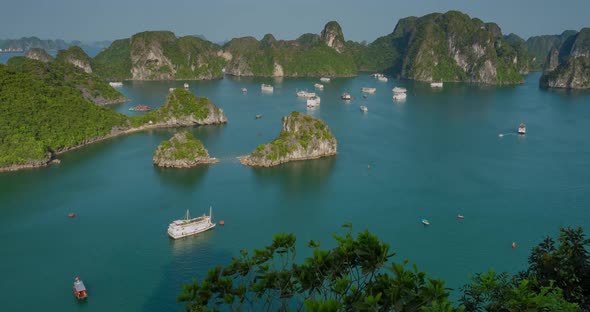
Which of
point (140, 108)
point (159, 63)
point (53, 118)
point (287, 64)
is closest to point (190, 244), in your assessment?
point (53, 118)

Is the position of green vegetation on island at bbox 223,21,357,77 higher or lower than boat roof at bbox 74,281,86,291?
higher

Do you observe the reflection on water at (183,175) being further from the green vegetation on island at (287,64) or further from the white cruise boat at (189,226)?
the green vegetation on island at (287,64)

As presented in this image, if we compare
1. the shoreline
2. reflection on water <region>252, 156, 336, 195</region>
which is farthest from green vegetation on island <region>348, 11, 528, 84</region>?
reflection on water <region>252, 156, 336, 195</region>

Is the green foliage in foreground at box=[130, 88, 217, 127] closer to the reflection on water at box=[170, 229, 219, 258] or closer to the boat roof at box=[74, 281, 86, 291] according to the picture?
the reflection on water at box=[170, 229, 219, 258]

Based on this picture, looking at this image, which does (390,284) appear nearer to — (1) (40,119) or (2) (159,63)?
(1) (40,119)

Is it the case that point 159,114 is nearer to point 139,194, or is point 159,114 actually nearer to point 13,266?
point 139,194
